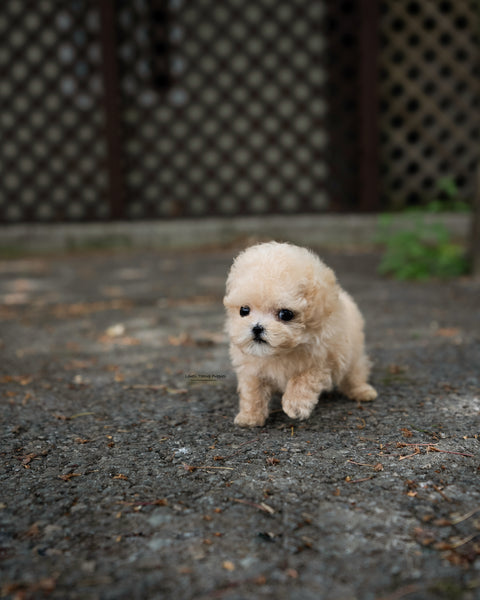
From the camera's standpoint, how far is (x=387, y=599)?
1066 mm

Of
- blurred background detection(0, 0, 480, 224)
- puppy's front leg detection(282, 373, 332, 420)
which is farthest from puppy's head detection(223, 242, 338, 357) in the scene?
blurred background detection(0, 0, 480, 224)

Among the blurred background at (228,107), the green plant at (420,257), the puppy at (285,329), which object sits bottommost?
the green plant at (420,257)

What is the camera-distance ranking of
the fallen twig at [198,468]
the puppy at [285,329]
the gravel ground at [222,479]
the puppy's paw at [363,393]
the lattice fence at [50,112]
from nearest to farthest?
the gravel ground at [222,479] → the fallen twig at [198,468] → the puppy at [285,329] → the puppy's paw at [363,393] → the lattice fence at [50,112]

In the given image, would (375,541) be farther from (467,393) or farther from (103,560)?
(467,393)

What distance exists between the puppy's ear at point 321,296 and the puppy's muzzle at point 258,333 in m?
0.16

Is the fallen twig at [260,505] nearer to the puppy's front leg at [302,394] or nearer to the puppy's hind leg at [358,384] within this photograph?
the puppy's front leg at [302,394]

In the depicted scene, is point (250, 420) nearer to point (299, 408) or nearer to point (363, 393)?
point (299, 408)

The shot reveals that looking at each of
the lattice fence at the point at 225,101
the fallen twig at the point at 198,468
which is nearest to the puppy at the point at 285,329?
the fallen twig at the point at 198,468

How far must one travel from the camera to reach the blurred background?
6.61m

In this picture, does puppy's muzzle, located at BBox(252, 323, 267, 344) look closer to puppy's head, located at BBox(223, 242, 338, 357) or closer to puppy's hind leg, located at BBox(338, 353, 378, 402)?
puppy's head, located at BBox(223, 242, 338, 357)

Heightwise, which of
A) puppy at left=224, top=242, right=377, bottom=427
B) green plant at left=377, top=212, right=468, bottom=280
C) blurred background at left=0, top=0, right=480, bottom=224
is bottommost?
green plant at left=377, top=212, right=468, bottom=280

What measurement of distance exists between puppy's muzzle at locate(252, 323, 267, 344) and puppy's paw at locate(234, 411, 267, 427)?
32 cm

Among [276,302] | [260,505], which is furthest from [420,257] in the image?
[260,505]

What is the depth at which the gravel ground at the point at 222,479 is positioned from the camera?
3.77 ft
